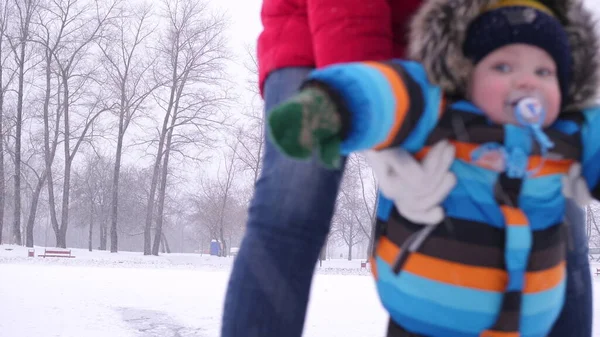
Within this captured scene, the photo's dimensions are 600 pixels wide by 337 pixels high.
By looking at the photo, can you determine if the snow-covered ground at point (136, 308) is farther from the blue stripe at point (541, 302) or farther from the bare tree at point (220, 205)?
the bare tree at point (220, 205)

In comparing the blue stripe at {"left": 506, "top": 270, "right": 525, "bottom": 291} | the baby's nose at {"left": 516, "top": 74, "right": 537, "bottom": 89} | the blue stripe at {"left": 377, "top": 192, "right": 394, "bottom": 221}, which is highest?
the baby's nose at {"left": 516, "top": 74, "right": 537, "bottom": 89}

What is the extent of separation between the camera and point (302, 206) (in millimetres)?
1119

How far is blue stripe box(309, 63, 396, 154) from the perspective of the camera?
2.44ft

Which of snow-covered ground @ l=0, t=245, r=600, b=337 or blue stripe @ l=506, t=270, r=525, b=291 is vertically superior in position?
blue stripe @ l=506, t=270, r=525, b=291

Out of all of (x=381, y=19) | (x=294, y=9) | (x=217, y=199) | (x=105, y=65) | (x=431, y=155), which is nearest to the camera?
(x=431, y=155)

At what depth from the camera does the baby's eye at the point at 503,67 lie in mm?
951

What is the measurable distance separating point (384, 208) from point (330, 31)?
0.38 metres

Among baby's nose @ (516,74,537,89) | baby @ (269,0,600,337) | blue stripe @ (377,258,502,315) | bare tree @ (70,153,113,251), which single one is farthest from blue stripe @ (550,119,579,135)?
bare tree @ (70,153,113,251)

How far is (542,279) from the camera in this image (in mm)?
940

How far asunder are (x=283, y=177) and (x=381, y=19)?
39cm

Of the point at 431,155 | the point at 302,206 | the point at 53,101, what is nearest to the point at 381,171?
the point at 431,155

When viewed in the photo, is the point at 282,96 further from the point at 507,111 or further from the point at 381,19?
the point at 507,111

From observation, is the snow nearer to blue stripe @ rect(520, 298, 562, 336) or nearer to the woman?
the woman

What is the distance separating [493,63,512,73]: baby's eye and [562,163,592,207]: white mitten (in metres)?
0.22
